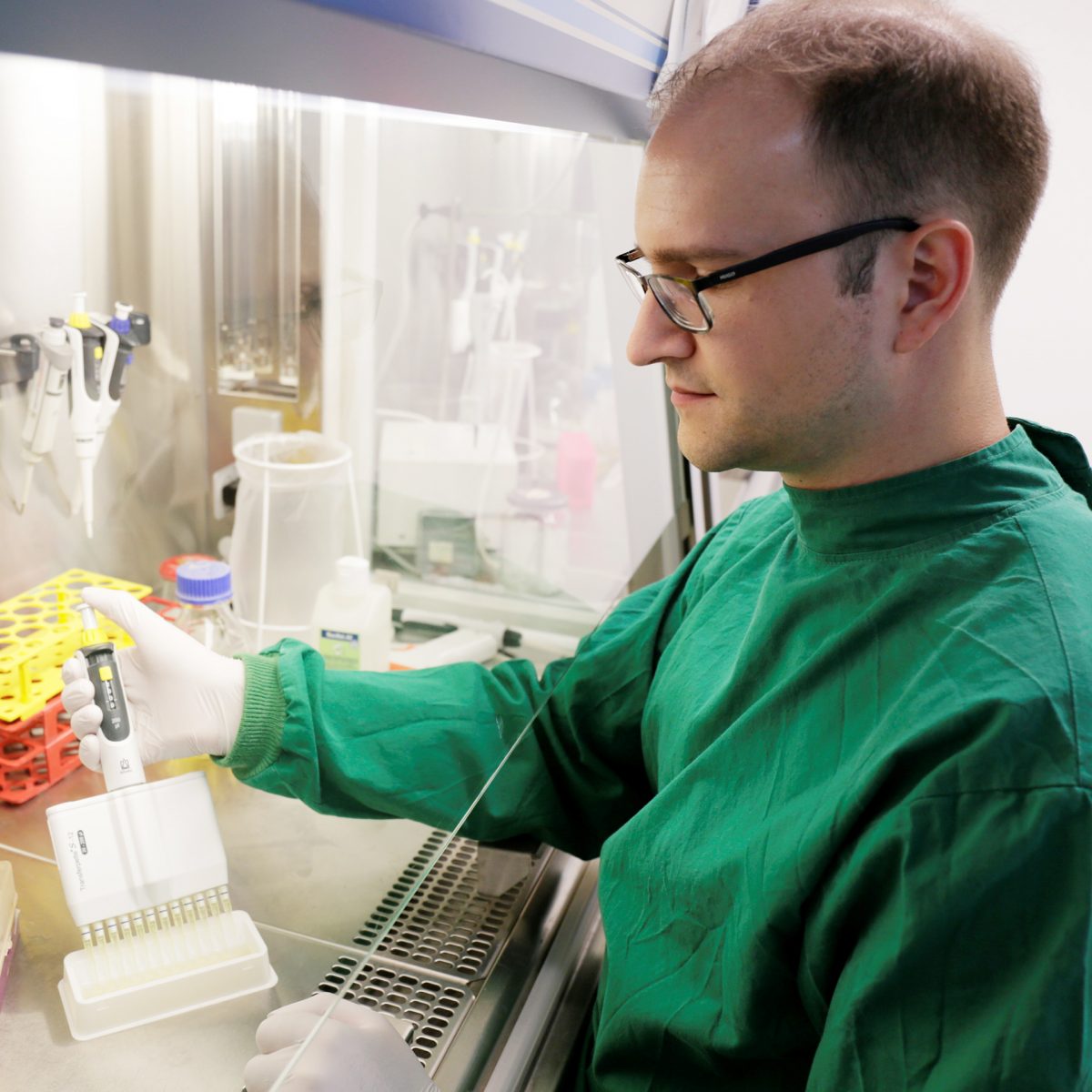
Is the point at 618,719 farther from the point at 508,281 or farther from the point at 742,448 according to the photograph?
the point at 508,281

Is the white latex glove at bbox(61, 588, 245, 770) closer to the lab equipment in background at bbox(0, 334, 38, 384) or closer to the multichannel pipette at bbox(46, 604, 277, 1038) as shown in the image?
the multichannel pipette at bbox(46, 604, 277, 1038)

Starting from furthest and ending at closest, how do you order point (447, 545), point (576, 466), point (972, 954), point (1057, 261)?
point (1057, 261)
point (576, 466)
point (447, 545)
point (972, 954)

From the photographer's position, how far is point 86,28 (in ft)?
2.02

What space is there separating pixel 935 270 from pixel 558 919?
801mm

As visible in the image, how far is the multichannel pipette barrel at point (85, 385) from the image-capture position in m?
1.20

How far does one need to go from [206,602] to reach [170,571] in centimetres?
11

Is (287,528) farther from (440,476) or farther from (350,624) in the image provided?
(440,476)

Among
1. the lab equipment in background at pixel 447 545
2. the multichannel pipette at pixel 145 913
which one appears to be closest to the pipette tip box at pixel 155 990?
the multichannel pipette at pixel 145 913

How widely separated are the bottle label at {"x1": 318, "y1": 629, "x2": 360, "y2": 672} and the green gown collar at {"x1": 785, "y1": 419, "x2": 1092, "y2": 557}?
2.04 feet

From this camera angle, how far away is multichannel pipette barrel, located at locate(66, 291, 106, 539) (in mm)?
1196

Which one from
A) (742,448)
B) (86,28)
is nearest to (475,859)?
(742,448)

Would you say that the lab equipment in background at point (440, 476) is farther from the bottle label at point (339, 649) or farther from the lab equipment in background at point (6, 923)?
the lab equipment in background at point (6, 923)

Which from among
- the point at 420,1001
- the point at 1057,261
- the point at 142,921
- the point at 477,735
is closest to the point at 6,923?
the point at 142,921

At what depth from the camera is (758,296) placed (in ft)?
3.03
